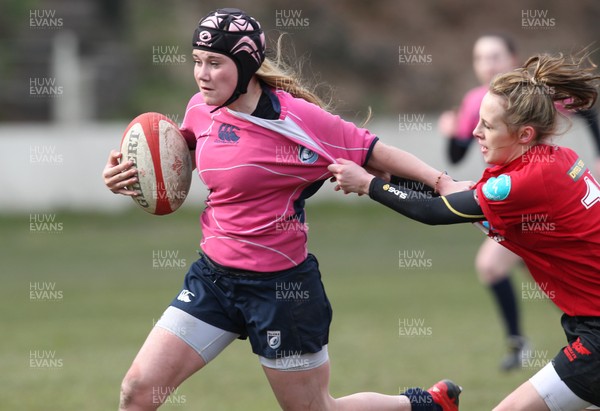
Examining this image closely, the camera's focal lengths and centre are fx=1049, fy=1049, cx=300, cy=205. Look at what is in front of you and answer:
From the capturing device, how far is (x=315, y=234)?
18.1 metres

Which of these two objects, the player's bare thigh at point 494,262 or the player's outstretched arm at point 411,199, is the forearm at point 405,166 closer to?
the player's outstretched arm at point 411,199

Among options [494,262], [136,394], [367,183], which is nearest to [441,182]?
[367,183]

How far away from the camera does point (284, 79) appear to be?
15.6ft

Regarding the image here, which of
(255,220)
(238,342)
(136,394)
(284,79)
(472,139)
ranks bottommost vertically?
(238,342)

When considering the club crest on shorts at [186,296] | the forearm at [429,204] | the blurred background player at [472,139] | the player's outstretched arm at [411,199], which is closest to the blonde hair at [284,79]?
the player's outstretched arm at [411,199]

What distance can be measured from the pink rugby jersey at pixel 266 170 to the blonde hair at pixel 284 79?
0.30ft

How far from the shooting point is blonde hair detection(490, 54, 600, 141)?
4273 millimetres

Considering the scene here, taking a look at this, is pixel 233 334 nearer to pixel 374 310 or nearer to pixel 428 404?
pixel 428 404

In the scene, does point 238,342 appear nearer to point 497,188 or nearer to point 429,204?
point 429,204

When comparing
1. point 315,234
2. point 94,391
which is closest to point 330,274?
point 315,234


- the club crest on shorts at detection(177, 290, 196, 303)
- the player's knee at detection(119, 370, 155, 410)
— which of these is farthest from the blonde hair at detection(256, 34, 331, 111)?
the player's knee at detection(119, 370, 155, 410)

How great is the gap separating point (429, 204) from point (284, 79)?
919 mm

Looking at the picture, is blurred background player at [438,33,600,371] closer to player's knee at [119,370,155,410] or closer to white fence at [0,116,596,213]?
player's knee at [119,370,155,410]

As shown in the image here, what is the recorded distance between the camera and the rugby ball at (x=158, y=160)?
479 cm
